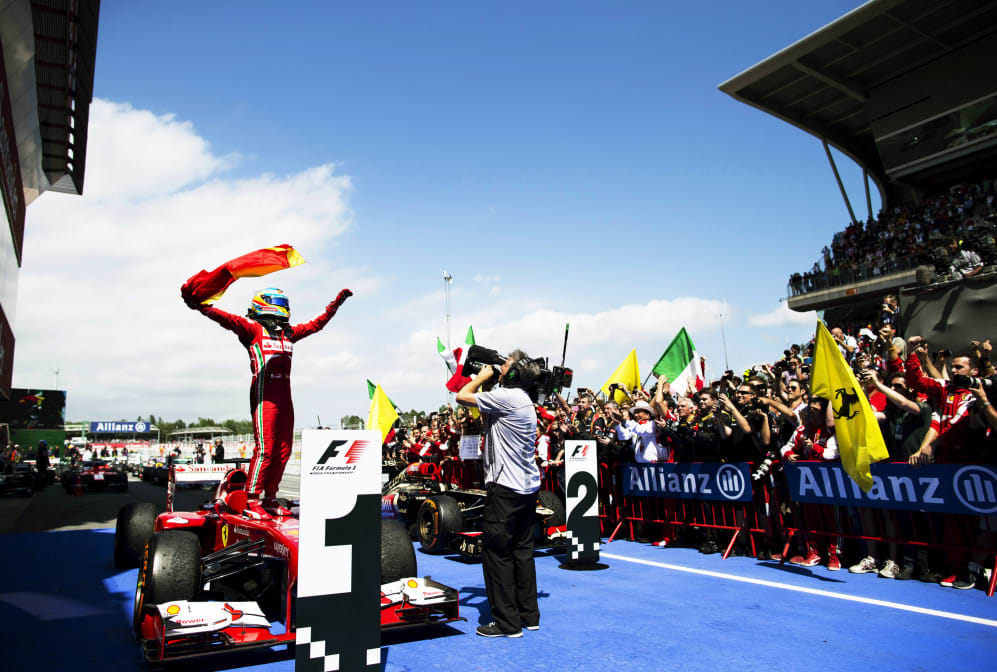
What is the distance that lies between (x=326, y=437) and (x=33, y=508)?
17965 millimetres

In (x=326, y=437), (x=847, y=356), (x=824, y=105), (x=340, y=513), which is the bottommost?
(x=340, y=513)

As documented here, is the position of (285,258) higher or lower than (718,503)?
higher

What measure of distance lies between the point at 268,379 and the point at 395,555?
1984 millimetres

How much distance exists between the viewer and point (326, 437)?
11.3 feet

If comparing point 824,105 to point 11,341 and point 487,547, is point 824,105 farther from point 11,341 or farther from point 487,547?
point 11,341

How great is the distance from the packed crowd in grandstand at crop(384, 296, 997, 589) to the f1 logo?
5343mm

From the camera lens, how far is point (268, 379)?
18.5 feet

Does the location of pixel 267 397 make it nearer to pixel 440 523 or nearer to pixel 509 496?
pixel 509 496

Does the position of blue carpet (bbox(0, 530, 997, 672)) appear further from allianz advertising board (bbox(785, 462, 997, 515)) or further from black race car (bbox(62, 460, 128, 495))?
black race car (bbox(62, 460, 128, 495))

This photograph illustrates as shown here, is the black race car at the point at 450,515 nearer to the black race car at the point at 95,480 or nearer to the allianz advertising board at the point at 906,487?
the allianz advertising board at the point at 906,487

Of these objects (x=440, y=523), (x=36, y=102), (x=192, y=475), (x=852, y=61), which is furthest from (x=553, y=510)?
(x=852, y=61)

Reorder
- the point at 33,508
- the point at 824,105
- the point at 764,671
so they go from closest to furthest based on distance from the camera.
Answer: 1. the point at 764,671
2. the point at 33,508
3. the point at 824,105

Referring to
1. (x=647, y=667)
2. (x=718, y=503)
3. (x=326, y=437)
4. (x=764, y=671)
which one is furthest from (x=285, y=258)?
(x=718, y=503)

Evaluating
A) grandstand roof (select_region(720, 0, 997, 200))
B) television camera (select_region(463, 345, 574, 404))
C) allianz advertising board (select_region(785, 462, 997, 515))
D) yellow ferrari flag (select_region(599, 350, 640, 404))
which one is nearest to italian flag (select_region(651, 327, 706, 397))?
yellow ferrari flag (select_region(599, 350, 640, 404))
